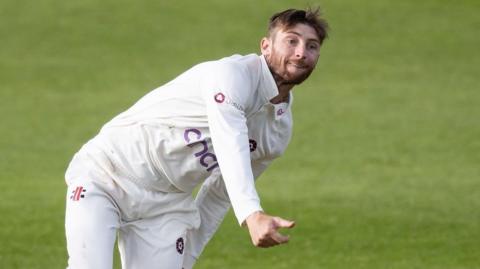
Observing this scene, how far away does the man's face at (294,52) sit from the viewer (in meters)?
7.88

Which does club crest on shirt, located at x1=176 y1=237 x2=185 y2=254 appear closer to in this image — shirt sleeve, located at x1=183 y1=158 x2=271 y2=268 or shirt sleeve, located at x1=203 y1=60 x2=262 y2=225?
shirt sleeve, located at x1=183 y1=158 x2=271 y2=268

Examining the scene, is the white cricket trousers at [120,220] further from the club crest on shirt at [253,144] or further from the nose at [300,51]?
the nose at [300,51]

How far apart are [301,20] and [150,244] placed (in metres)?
1.76

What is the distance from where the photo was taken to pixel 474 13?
2780 cm

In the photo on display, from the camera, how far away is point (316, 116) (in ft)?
68.0

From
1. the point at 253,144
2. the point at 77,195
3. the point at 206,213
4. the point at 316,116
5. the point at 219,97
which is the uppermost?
the point at 219,97

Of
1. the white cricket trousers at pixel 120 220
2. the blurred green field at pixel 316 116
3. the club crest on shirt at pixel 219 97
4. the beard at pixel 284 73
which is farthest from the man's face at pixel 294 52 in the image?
the blurred green field at pixel 316 116

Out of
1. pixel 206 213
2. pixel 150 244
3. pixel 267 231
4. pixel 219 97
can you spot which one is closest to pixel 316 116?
pixel 206 213

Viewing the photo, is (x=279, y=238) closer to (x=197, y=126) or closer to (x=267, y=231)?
(x=267, y=231)

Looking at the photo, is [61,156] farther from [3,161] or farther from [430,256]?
[430,256]

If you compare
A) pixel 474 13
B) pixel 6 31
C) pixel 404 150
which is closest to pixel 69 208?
pixel 404 150

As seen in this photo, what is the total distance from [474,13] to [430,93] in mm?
Result: 5706

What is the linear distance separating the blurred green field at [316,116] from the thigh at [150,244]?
4170mm

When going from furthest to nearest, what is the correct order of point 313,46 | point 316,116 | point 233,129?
point 316,116, point 313,46, point 233,129
